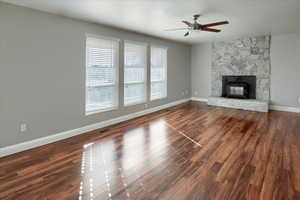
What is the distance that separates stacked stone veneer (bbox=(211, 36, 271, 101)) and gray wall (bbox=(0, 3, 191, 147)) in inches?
196

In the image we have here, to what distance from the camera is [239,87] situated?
7289 millimetres

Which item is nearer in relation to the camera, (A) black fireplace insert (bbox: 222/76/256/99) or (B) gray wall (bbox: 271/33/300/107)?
(B) gray wall (bbox: 271/33/300/107)

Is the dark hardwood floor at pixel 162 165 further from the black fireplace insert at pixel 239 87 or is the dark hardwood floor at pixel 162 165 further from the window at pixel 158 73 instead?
the black fireplace insert at pixel 239 87

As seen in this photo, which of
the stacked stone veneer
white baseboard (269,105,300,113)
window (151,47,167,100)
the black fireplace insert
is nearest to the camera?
white baseboard (269,105,300,113)

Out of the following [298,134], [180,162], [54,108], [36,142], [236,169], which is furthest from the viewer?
[298,134]

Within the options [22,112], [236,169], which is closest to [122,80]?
[22,112]

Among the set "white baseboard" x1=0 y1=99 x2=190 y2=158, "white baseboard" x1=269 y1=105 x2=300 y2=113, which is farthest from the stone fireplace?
"white baseboard" x1=0 y1=99 x2=190 y2=158

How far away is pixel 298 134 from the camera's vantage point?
4.15 metres

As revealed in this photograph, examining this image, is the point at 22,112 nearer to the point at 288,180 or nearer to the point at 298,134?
the point at 288,180

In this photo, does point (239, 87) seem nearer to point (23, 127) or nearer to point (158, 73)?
point (158, 73)

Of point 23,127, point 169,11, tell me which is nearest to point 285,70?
point 169,11

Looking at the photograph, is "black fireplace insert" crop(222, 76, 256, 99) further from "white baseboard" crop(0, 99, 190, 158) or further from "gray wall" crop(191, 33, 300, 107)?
"white baseboard" crop(0, 99, 190, 158)

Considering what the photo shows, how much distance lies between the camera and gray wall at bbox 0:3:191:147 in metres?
3.10

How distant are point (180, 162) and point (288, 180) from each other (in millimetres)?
1379
